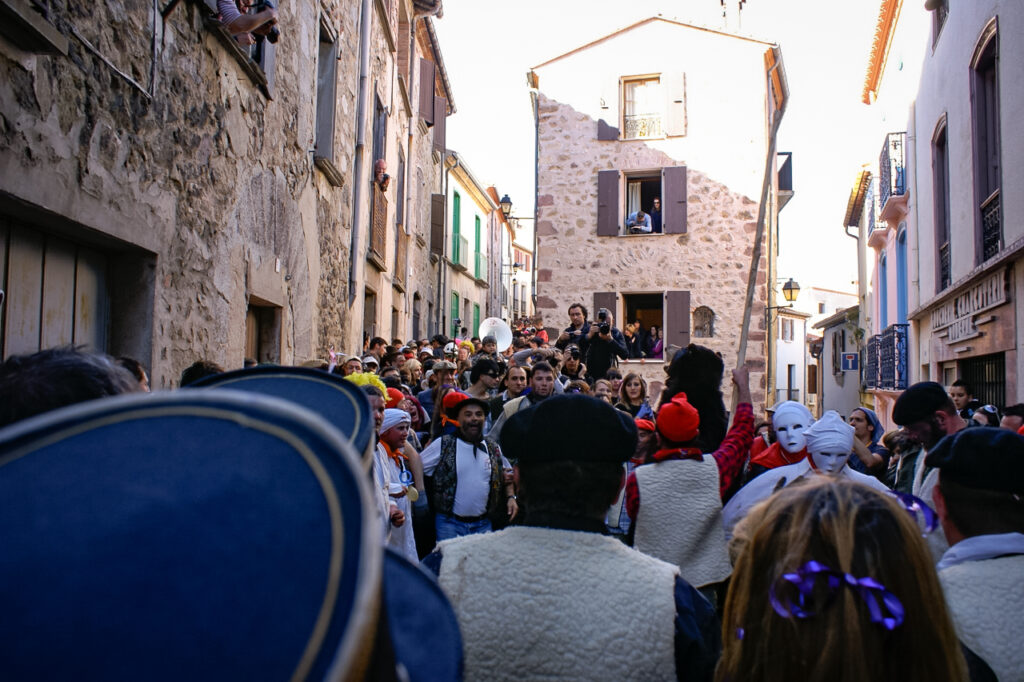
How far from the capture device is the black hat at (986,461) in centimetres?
209

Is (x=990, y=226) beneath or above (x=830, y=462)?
above

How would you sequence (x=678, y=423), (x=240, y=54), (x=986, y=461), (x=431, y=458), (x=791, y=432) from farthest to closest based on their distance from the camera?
(x=240, y=54), (x=431, y=458), (x=791, y=432), (x=678, y=423), (x=986, y=461)

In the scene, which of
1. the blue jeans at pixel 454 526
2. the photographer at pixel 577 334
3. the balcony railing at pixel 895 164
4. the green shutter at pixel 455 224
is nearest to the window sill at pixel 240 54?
the blue jeans at pixel 454 526

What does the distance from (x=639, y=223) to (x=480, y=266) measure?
463 inches

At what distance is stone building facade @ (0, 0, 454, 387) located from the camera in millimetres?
3576

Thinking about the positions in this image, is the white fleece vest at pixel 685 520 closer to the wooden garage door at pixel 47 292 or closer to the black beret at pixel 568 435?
the black beret at pixel 568 435

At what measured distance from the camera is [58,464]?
0.75m

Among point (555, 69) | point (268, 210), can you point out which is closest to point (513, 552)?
point (268, 210)

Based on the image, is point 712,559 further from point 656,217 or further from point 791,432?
point 656,217

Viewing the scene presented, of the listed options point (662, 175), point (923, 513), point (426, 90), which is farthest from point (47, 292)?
point (662, 175)

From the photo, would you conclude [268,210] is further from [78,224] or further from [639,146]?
[639,146]

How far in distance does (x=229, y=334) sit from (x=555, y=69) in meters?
13.5

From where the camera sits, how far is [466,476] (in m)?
4.89

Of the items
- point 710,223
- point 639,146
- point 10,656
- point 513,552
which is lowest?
point 513,552
